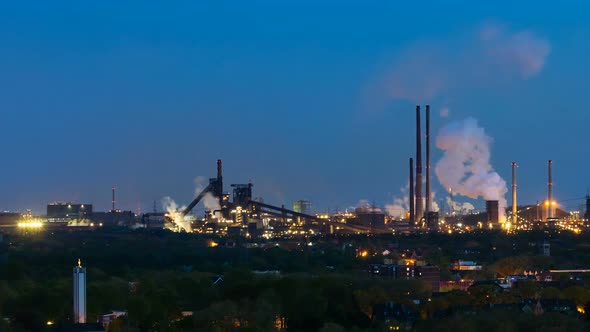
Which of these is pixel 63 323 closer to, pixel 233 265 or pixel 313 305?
pixel 313 305

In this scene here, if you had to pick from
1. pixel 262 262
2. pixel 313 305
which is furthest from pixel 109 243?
pixel 313 305

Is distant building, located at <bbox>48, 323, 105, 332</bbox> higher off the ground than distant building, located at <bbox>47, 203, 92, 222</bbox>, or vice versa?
distant building, located at <bbox>47, 203, 92, 222</bbox>

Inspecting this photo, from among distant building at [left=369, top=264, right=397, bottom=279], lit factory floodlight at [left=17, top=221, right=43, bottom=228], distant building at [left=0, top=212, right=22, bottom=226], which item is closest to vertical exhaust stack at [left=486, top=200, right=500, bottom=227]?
lit factory floodlight at [left=17, top=221, right=43, bottom=228]

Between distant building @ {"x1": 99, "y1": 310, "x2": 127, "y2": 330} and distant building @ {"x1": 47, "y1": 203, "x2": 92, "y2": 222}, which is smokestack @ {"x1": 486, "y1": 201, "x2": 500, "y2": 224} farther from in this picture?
distant building @ {"x1": 99, "y1": 310, "x2": 127, "y2": 330}

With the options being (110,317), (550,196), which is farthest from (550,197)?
(110,317)

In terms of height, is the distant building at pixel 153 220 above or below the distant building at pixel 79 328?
above

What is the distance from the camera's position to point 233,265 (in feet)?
253

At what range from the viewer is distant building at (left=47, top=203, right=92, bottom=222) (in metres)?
155

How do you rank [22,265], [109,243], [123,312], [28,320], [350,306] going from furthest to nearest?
1. [109,243]
2. [22,265]
3. [350,306]
4. [123,312]
5. [28,320]

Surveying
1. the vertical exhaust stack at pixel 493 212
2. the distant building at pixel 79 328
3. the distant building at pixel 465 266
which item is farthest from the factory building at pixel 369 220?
the distant building at pixel 79 328

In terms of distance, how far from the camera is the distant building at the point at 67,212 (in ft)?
509

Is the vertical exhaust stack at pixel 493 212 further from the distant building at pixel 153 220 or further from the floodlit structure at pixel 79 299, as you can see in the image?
the floodlit structure at pixel 79 299

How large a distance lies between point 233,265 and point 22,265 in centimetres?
1152

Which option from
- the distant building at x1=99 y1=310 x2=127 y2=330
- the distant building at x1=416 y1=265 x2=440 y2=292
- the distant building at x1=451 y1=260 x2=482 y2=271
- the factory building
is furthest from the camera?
the factory building
